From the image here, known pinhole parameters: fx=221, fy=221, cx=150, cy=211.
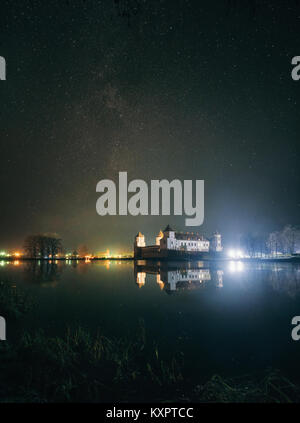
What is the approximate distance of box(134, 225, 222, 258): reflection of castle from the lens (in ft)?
289

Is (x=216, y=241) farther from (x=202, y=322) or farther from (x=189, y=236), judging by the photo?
(x=202, y=322)

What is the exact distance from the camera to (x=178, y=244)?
110 m

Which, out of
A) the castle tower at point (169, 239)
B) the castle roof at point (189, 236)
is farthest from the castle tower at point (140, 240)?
the castle roof at point (189, 236)

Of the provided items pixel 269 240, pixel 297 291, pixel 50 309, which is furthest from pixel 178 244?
pixel 50 309

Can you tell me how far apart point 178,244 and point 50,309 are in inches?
3931

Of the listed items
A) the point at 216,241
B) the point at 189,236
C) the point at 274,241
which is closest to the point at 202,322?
the point at 274,241

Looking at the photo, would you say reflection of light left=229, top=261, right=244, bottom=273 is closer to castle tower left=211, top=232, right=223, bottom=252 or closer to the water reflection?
the water reflection

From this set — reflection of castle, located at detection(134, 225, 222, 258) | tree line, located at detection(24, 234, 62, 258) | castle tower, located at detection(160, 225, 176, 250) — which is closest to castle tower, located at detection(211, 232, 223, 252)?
reflection of castle, located at detection(134, 225, 222, 258)

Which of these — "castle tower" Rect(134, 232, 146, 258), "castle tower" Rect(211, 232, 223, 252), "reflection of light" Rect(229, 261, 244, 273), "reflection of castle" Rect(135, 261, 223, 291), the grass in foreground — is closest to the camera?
the grass in foreground

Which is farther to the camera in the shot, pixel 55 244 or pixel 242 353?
pixel 55 244

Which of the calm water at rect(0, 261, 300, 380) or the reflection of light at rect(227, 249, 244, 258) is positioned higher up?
the calm water at rect(0, 261, 300, 380)

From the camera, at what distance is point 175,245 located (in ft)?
354

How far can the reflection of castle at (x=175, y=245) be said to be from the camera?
8794 cm
